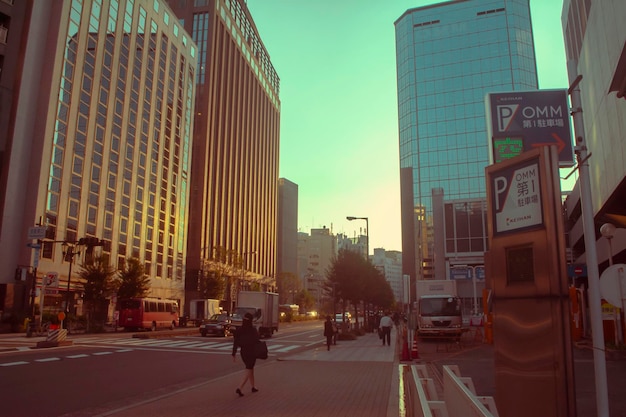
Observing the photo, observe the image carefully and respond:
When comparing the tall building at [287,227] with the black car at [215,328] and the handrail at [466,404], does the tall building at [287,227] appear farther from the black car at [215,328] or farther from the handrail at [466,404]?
the handrail at [466,404]

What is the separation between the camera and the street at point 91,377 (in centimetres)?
896

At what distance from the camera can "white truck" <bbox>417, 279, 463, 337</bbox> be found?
29.3 m

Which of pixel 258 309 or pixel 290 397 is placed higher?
pixel 258 309

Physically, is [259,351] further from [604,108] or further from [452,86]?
[452,86]

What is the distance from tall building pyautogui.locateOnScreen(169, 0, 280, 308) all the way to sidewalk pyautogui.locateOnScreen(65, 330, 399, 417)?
202 feet

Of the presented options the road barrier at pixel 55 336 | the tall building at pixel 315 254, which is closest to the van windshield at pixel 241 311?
the road barrier at pixel 55 336

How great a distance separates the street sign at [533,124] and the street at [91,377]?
8725 mm

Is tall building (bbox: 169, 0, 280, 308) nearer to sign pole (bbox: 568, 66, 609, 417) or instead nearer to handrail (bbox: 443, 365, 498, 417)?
sign pole (bbox: 568, 66, 609, 417)

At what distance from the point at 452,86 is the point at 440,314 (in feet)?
217

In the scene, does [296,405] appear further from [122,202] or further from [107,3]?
[107,3]

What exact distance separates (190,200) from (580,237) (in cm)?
5461

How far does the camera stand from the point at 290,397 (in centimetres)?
971

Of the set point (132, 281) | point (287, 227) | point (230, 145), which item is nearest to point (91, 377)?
point (132, 281)

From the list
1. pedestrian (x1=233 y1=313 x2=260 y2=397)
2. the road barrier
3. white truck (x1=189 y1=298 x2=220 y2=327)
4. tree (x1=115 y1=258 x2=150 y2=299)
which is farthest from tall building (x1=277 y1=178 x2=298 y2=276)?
pedestrian (x1=233 y1=313 x2=260 y2=397)
